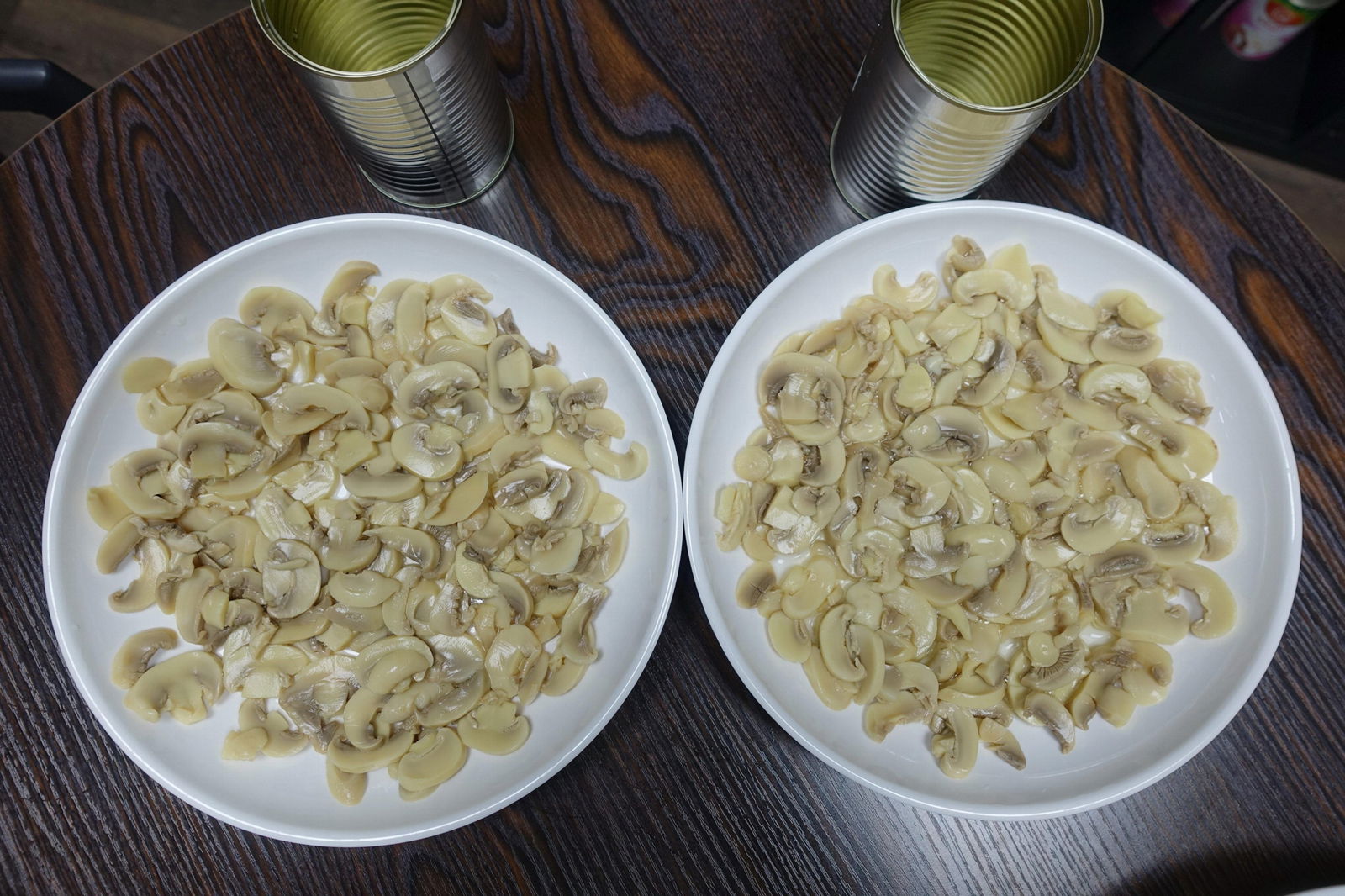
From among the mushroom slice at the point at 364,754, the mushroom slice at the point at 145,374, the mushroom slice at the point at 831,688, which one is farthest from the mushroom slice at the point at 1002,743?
the mushroom slice at the point at 145,374

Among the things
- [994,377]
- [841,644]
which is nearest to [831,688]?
[841,644]

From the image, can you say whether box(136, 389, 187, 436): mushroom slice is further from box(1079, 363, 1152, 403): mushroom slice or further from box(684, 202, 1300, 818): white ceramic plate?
box(1079, 363, 1152, 403): mushroom slice

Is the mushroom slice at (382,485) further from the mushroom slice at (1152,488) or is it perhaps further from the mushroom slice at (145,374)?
the mushroom slice at (1152,488)

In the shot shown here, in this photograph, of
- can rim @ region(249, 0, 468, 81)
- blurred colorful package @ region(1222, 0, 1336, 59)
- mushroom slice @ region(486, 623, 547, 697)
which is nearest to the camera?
can rim @ region(249, 0, 468, 81)

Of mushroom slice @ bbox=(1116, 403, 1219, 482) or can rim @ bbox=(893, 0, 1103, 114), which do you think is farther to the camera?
mushroom slice @ bbox=(1116, 403, 1219, 482)

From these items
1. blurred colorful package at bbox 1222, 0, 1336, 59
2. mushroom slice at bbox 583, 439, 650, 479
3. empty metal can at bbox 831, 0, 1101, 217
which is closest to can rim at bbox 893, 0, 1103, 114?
empty metal can at bbox 831, 0, 1101, 217

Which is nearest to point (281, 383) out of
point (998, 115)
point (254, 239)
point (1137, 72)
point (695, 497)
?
point (254, 239)

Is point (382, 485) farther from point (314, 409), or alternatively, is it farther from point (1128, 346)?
point (1128, 346)

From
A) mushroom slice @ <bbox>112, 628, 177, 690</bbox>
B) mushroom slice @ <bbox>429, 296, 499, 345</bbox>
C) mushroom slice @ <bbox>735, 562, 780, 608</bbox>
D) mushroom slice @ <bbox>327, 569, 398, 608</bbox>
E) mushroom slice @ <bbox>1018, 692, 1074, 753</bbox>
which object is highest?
mushroom slice @ <bbox>429, 296, 499, 345</bbox>

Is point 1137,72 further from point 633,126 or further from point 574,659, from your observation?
point 574,659
